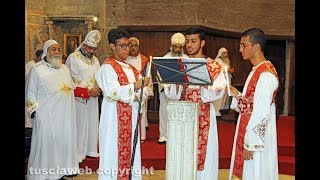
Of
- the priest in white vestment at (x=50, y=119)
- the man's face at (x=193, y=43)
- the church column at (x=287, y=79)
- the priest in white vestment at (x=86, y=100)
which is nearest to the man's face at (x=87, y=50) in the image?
the priest in white vestment at (x=86, y=100)

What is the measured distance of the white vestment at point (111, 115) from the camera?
17.9ft

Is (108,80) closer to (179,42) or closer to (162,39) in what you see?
(179,42)

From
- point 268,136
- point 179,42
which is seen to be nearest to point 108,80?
point 268,136

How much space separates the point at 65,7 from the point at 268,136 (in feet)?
28.5

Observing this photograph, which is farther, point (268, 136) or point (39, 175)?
point (39, 175)

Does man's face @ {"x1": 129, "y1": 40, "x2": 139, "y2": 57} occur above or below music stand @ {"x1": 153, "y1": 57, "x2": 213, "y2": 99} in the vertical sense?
above

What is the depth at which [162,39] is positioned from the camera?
1198cm

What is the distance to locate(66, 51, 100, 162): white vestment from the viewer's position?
786cm

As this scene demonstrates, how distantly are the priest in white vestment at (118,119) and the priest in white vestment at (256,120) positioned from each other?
1157mm

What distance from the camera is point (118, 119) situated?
567cm

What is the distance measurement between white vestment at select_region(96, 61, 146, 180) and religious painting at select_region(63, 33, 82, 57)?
6823 millimetres

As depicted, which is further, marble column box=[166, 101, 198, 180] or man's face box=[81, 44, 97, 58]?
man's face box=[81, 44, 97, 58]

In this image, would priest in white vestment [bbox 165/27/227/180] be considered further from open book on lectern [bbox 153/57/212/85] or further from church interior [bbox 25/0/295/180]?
church interior [bbox 25/0/295/180]

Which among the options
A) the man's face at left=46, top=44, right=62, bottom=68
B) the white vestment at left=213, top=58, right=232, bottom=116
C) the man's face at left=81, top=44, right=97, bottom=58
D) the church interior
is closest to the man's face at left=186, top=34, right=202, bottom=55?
the man's face at left=46, top=44, right=62, bottom=68
